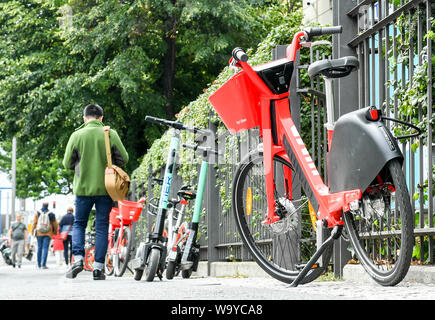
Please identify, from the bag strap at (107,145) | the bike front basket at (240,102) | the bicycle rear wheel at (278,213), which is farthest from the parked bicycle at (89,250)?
the bike front basket at (240,102)

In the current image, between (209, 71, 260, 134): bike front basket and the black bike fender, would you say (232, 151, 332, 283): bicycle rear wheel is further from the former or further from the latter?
the black bike fender

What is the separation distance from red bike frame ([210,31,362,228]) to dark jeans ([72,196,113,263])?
118 inches

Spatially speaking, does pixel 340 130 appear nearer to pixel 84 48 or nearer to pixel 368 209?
pixel 368 209

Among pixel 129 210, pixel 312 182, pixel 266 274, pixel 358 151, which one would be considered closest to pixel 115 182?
pixel 266 274

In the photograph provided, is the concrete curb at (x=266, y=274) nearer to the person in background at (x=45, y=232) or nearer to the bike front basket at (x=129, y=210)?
the bike front basket at (x=129, y=210)

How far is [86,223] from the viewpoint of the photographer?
7.50 meters

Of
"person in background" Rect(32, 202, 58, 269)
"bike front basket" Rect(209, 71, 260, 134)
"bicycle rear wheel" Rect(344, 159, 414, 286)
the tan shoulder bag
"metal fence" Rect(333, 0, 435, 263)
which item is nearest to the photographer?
"bicycle rear wheel" Rect(344, 159, 414, 286)

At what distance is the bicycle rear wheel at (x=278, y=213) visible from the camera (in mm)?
4785

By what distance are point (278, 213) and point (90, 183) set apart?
10.2 feet

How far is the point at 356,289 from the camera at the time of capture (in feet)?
13.3

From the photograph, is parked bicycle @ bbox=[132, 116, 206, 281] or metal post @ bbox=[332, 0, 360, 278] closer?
metal post @ bbox=[332, 0, 360, 278]

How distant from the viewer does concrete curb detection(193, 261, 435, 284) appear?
4102mm

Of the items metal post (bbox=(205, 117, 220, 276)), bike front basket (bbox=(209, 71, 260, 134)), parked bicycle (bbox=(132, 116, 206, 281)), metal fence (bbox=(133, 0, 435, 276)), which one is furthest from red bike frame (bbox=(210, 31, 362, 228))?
metal post (bbox=(205, 117, 220, 276))

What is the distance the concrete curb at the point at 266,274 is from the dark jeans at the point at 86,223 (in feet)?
4.06
